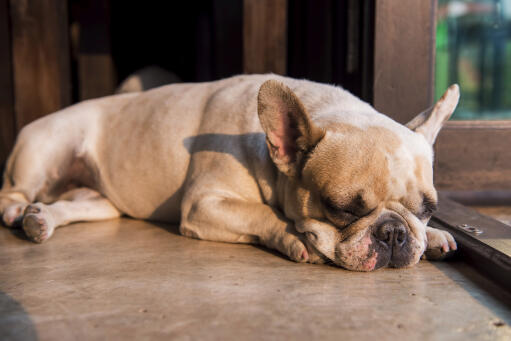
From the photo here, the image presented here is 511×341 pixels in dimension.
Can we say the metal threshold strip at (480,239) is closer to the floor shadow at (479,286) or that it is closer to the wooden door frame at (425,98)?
the floor shadow at (479,286)

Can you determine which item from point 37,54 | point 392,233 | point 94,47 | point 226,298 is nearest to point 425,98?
point 392,233

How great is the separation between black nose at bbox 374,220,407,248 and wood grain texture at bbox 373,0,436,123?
1.24 m

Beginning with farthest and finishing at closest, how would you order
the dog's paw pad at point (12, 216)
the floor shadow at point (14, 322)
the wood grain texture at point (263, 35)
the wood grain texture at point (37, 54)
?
the wood grain texture at point (263, 35) < the wood grain texture at point (37, 54) < the dog's paw pad at point (12, 216) < the floor shadow at point (14, 322)

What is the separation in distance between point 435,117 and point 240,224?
1.04m

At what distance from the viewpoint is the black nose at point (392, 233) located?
6.24ft

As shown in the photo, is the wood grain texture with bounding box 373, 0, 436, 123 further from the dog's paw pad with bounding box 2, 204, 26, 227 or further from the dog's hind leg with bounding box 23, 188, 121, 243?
the dog's paw pad with bounding box 2, 204, 26, 227

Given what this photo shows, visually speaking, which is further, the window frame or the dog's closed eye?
the window frame

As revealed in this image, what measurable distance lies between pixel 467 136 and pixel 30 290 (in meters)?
2.65

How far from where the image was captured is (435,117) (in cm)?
235

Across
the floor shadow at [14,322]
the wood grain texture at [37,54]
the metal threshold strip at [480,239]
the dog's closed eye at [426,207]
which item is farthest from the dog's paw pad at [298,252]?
the wood grain texture at [37,54]

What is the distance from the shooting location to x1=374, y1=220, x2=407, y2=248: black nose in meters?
1.90

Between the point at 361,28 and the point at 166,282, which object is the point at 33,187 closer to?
the point at 166,282

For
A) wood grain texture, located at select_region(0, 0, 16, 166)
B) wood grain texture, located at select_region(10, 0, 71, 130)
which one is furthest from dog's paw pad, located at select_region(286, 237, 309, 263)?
wood grain texture, located at select_region(0, 0, 16, 166)

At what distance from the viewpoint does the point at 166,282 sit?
187 centimetres
